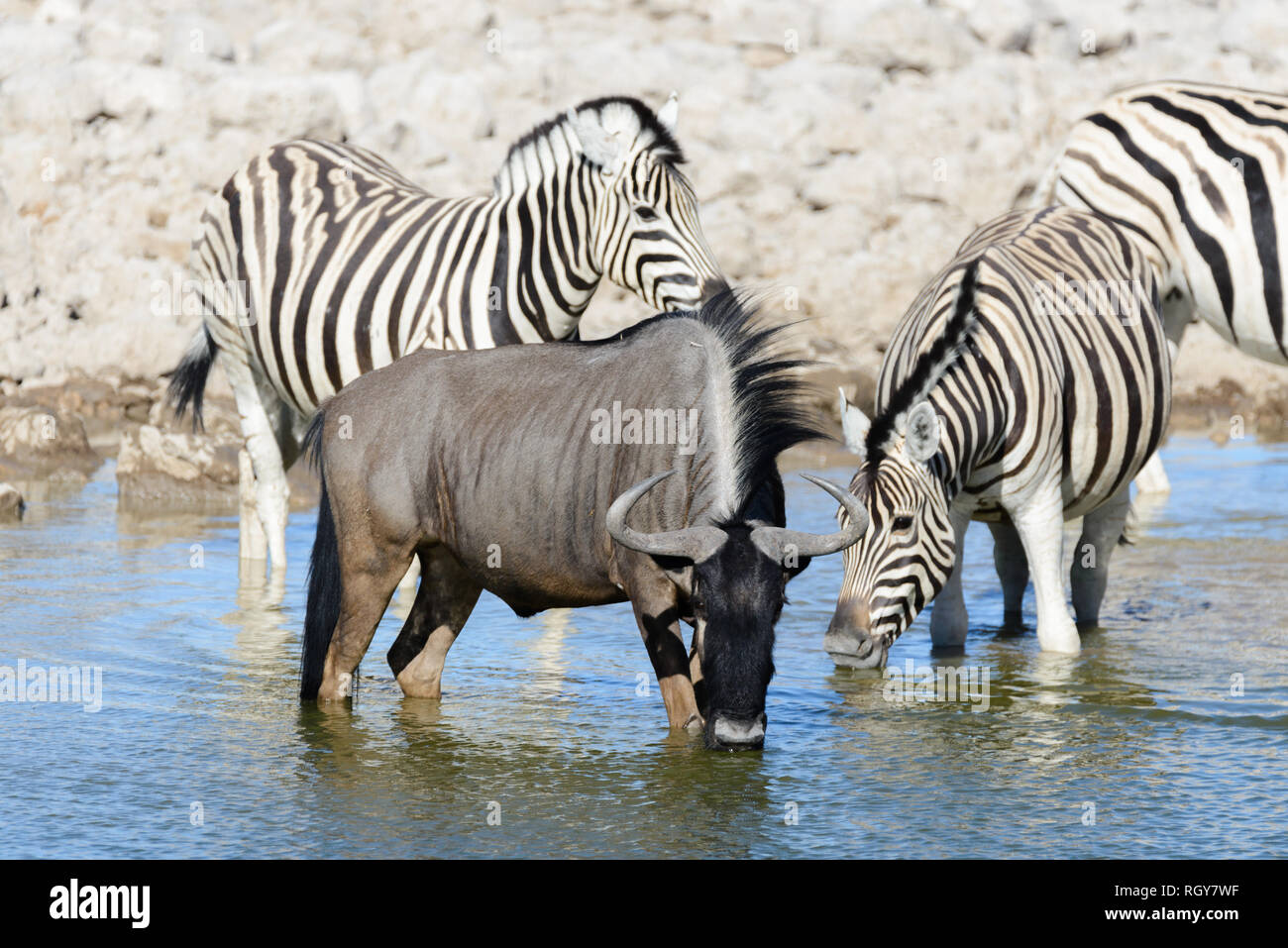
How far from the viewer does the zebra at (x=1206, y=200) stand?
9906 mm

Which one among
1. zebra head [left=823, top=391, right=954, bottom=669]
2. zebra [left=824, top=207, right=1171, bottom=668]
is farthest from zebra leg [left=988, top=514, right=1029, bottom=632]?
zebra head [left=823, top=391, right=954, bottom=669]

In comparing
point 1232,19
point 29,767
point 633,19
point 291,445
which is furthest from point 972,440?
point 1232,19

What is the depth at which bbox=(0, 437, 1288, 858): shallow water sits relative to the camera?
571 cm

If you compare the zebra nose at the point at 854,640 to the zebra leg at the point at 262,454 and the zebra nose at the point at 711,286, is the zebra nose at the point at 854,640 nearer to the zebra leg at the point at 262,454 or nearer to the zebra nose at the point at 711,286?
the zebra nose at the point at 711,286

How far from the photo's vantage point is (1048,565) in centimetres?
836

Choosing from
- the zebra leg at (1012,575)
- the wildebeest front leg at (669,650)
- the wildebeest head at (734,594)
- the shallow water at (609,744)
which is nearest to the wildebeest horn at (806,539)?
the wildebeest head at (734,594)

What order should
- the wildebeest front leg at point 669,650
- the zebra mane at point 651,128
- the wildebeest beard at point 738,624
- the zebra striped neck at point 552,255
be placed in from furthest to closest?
the zebra striped neck at point 552,255 < the zebra mane at point 651,128 < the wildebeest front leg at point 669,650 < the wildebeest beard at point 738,624

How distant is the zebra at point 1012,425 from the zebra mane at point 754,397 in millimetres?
764

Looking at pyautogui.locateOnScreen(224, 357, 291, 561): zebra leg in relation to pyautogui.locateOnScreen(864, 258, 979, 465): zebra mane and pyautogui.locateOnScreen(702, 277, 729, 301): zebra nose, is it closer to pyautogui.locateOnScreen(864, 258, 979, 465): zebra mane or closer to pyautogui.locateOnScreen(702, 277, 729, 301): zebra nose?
pyautogui.locateOnScreen(702, 277, 729, 301): zebra nose

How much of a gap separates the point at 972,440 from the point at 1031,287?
3.63 ft

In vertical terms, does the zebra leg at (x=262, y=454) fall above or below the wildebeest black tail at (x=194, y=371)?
below

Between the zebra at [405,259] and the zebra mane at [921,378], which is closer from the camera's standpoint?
the zebra mane at [921,378]

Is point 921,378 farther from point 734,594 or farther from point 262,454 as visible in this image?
point 262,454

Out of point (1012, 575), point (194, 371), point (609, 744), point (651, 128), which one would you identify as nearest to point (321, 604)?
point (609, 744)
